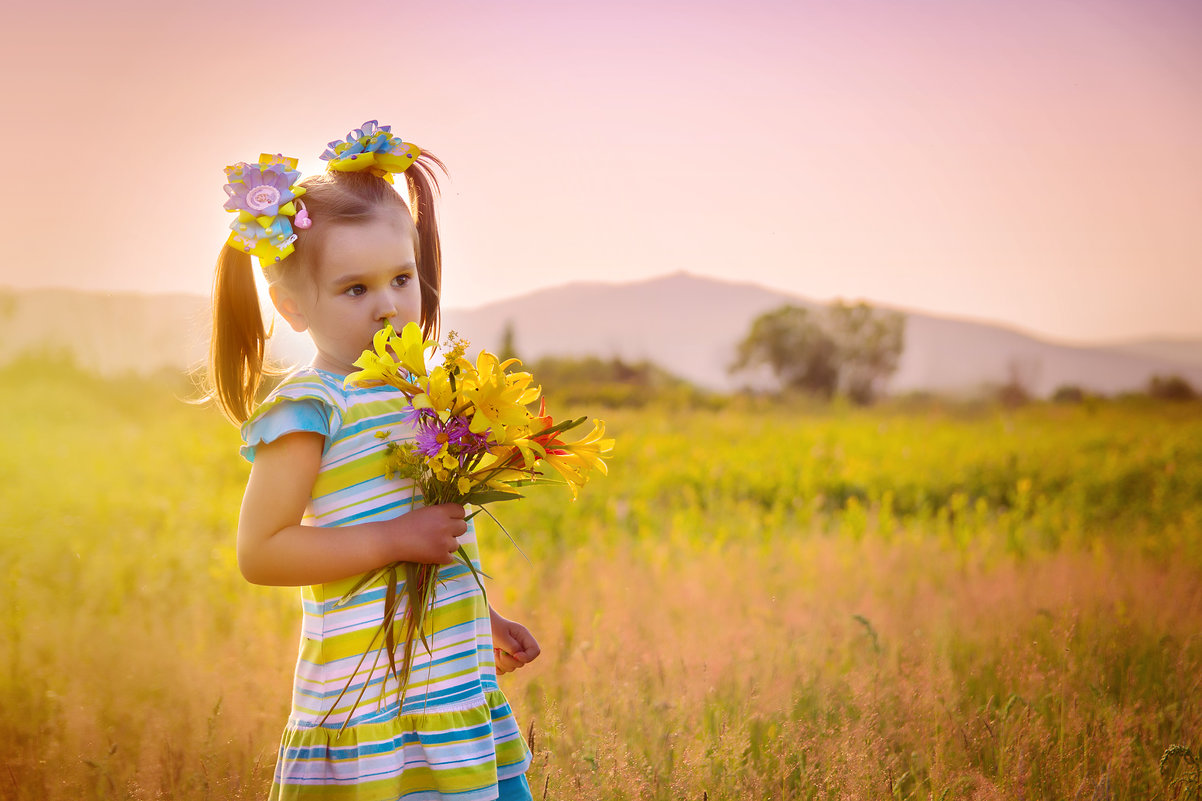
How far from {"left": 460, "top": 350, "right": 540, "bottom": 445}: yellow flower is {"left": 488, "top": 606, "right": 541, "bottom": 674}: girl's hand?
57 centimetres

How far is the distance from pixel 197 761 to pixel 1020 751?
2.59 metres

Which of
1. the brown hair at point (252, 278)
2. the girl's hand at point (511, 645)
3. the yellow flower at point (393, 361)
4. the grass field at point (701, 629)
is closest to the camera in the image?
the yellow flower at point (393, 361)

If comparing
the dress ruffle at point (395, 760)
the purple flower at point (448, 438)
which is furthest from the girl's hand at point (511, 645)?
the purple flower at point (448, 438)

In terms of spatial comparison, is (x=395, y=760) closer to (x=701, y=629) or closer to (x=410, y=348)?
(x=410, y=348)

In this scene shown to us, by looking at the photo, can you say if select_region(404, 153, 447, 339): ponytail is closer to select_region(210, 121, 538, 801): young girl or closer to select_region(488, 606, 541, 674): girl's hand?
select_region(210, 121, 538, 801): young girl

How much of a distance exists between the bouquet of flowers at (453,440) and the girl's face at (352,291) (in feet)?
0.53

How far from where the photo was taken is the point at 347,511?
5.72 ft

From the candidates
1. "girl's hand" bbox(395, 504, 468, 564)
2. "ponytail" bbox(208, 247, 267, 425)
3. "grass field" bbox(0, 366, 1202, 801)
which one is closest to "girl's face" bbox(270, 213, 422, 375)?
"ponytail" bbox(208, 247, 267, 425)

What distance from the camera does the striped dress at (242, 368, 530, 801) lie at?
1.67 m

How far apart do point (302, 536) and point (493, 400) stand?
441 mm

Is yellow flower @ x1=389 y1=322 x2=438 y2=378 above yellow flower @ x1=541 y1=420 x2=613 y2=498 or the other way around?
above

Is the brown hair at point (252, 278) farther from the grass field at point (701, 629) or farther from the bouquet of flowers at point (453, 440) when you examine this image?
the grass field at point (701, 629)

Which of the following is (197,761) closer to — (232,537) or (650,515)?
(232,537)

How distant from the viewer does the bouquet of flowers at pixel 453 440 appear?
162 centimetres
